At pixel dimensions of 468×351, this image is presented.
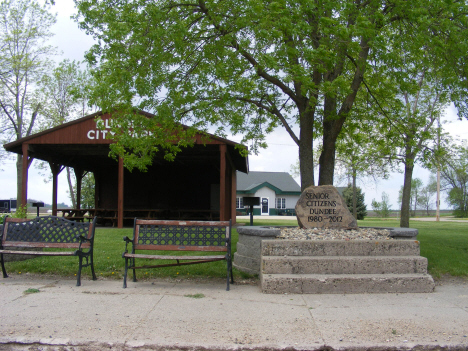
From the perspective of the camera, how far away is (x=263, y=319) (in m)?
4.54

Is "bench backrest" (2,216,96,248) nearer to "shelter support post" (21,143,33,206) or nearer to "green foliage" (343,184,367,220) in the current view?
"shelter support post" (21,143,33,206)

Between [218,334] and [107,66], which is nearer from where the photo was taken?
[218,334]

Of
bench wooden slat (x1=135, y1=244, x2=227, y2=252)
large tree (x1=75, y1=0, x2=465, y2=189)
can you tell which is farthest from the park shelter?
bench wooden slat (x1=135, y1=244, x2=227, y2=252)

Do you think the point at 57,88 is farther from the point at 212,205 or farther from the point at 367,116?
the point at 367,116

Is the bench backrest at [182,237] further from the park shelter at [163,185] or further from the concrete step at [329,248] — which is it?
the park shelter at [163,185]

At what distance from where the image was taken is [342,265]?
597cm

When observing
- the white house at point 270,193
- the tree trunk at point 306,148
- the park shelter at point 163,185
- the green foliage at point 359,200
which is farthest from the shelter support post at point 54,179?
the green foliage at point 359,200

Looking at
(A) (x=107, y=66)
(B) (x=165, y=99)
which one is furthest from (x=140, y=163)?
(A) (x=107, y=66)

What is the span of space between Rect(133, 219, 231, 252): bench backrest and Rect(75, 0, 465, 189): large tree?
3.02 m

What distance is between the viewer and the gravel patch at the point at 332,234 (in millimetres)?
6797

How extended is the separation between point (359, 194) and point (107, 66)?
35408 millimetres

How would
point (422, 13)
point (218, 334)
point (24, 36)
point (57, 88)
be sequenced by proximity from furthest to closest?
1. point (57, 88)
2. point (24, 36)
3. point (422, 13)
4. point (218, 334)

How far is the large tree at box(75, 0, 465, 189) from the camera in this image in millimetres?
7492

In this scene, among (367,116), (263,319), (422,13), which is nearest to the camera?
(263,319)
